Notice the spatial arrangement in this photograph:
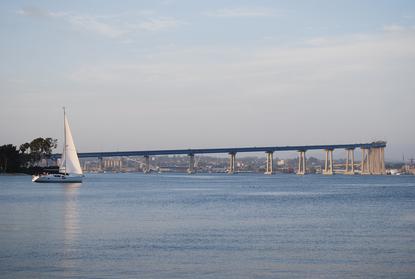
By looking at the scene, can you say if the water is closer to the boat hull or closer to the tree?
the boat hull

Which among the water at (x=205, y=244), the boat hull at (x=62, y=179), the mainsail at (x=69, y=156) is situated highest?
the mainsail at (x=69, y=156)

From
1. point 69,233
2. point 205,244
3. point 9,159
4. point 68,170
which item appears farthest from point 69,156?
point 205,244

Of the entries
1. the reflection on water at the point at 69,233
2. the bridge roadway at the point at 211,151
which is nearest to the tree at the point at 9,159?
the bridge roadway at the point at 211,151

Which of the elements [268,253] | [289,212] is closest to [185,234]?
[268,253]

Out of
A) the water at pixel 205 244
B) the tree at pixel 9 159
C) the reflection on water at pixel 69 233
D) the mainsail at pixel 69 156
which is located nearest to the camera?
the water at pixel 205 244

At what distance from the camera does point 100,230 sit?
33594 millimetres

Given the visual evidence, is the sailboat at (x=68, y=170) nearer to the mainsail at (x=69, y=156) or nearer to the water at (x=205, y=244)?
the mainsail at (x=69, y=156)

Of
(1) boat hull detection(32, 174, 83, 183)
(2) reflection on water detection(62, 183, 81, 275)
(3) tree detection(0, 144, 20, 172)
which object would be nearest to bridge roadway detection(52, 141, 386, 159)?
(3) tree detection(0, 144, 20, 172)

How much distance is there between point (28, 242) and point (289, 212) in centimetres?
2217

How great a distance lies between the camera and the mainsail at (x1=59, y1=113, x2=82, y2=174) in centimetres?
9356

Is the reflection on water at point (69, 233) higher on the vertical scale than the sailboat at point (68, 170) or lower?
lower

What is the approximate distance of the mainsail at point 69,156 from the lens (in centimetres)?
9356

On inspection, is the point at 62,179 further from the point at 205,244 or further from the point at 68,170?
the point at 205,244

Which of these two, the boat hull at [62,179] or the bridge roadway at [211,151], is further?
the bridge roadway at [211,151]
